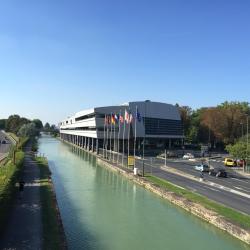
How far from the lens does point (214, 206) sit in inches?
1430

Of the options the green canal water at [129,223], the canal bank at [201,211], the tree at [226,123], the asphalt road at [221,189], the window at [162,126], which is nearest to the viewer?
the green canal water at [129,223]

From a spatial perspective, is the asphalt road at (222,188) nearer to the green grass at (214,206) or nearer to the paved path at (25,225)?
the green grass at (214,206)

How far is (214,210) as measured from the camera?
1362 inches

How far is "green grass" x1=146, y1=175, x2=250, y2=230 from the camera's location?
31.3 metres

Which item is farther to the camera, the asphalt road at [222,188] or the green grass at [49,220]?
the asphalt road at [222,188]

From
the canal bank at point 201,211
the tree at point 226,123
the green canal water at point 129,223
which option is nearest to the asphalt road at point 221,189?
the canal bank at point 201,211

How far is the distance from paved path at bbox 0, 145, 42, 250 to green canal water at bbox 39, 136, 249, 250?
2.62 m

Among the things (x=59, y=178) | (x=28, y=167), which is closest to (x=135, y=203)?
(x=59, y=178)

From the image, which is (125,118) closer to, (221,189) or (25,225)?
(221,189)

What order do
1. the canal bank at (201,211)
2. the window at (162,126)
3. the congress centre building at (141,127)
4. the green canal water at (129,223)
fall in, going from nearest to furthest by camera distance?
the green canal water at (129,223)
the canal bank at (201,211)
the congress centre building at (141,127)
the window at (162,126)

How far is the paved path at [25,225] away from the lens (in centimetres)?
2414

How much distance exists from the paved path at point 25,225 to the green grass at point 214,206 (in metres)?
14.7

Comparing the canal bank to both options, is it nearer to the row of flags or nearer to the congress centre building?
the row of flags

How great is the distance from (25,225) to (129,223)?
9288mm
